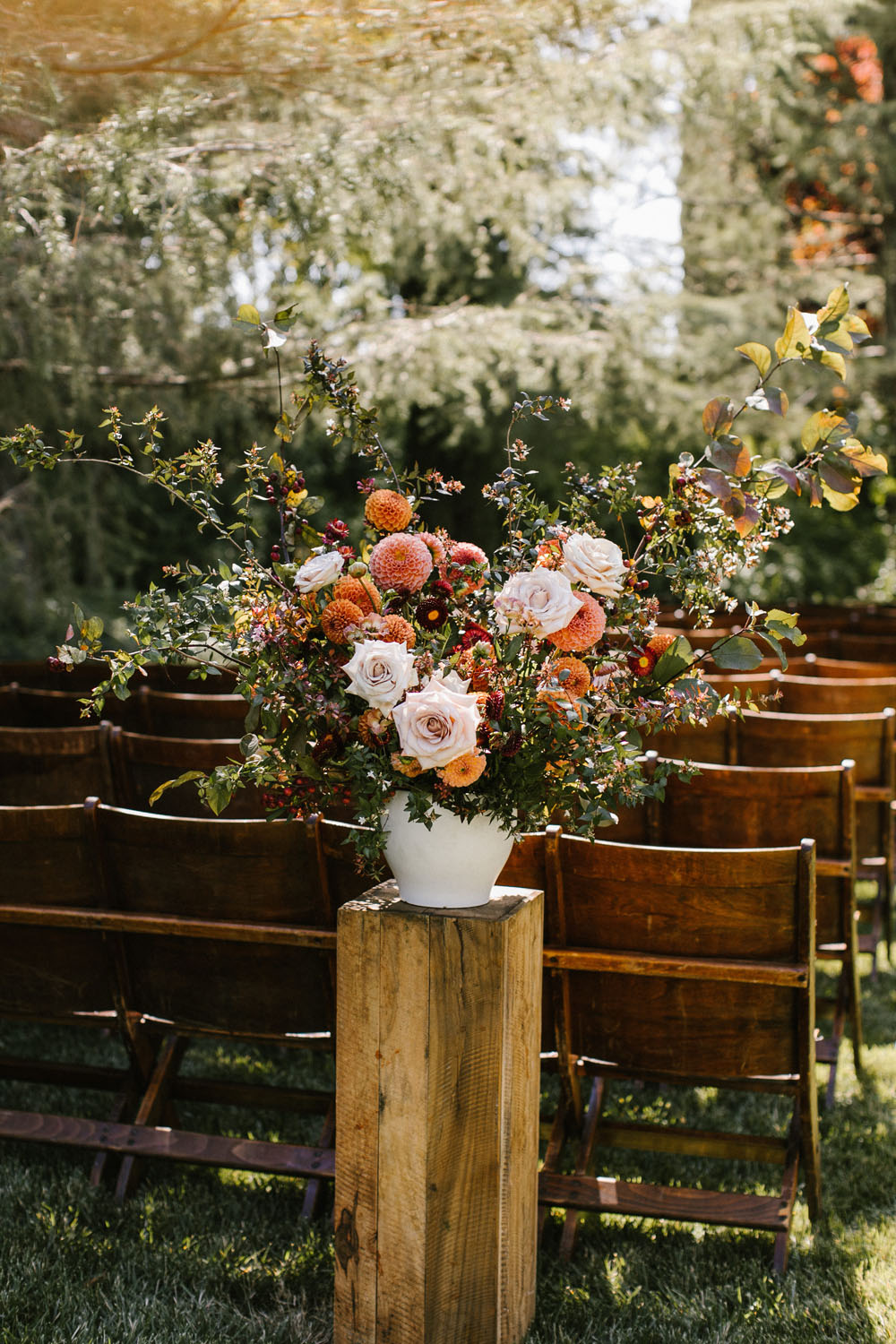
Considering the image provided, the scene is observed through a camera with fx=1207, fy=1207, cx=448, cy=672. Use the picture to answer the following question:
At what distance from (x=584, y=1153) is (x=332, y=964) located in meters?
0.72

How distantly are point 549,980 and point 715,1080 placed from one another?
1.36 feet

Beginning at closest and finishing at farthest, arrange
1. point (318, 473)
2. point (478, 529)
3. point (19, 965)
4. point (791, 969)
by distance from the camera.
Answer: point (791, 969) < point (19, 965) < point (478, 529) < point (318, 473)

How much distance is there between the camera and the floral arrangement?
1880 mm

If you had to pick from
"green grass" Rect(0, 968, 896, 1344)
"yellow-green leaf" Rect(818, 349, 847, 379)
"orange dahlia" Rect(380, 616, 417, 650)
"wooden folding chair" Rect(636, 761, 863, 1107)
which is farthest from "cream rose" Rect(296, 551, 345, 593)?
"green grass" Rect(0, 968, 896, 1344)

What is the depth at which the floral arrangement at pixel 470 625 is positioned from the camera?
1.88 metres

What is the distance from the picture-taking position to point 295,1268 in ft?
8.25

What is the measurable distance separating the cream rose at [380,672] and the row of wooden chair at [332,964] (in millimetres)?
699

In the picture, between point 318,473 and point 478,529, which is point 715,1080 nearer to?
point 478,529

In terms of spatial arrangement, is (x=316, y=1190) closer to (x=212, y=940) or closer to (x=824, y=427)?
(x=212, y=940)

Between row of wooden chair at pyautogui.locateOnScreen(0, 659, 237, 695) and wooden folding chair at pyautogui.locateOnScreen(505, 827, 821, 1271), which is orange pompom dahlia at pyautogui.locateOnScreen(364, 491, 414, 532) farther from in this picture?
row of wooden chair at pyautogui.locateOnScreen(0, 659, 237, 695)

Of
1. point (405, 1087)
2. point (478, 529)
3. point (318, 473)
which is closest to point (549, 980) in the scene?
point (405, 1087)

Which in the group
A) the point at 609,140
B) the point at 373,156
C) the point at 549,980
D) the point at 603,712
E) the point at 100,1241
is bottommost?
the point at 100,1241

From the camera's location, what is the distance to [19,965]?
9.11ft

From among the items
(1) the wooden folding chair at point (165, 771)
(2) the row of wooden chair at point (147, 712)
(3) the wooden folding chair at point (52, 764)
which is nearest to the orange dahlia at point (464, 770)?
(1) the wooden folding chair at point (165, 771)
